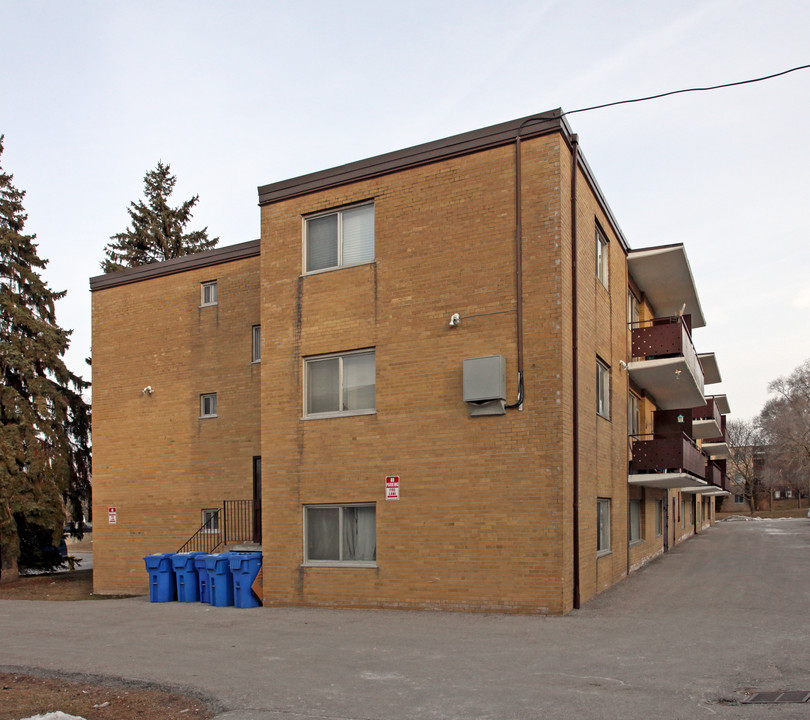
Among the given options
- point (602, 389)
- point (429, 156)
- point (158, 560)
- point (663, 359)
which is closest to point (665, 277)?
point (663, 359)

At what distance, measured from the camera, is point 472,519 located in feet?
43.5

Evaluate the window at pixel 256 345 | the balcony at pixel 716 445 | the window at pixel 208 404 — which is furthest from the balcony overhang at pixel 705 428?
the window at pixel 208 404

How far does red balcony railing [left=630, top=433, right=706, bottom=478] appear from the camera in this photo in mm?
18547

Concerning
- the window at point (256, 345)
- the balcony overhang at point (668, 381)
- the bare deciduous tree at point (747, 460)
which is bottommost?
the bare deciduous tree at point (747, 460)

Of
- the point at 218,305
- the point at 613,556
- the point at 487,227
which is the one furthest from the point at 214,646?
the point at 218,305

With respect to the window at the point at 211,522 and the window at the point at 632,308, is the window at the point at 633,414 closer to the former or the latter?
the window at the point at 632,308

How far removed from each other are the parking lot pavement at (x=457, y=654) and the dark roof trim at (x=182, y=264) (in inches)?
331

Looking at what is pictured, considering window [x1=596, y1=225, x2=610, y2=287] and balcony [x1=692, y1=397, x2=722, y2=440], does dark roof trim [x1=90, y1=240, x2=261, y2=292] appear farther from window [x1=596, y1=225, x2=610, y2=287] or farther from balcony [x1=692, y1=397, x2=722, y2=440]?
balcony [x1=692, y1=397, x2=722, y2=440]

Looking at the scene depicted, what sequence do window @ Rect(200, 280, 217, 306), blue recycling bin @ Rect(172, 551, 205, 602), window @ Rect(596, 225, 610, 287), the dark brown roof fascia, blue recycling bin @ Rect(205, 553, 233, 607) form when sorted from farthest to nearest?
window @ Rect(200, 280, 217, 306) → window @ Rect(596, 225, 610, 287) → blue recycling bin @ Rect(172, 551, 205, 602) → blue recycling bin @ Rect(205, 553, 233, 607) → the dark brown roof fascia

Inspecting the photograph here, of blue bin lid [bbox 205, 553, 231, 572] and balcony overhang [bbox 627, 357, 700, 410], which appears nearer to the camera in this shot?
blue bin lid [bbox 205, 553, 231, 572]

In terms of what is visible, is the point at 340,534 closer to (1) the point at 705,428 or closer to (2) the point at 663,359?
(2) the point at 663,359

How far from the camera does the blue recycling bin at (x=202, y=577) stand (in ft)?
51.9

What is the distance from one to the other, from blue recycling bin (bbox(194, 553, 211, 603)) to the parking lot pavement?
0.46m

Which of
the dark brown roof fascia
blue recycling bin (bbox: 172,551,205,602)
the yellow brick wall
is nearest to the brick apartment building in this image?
the dark brown roof fascia
